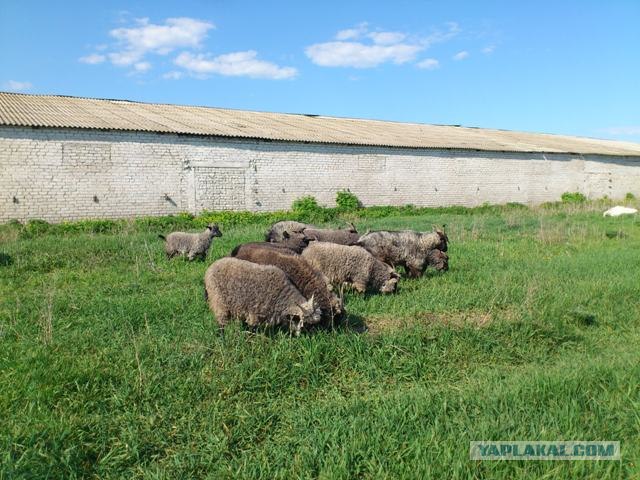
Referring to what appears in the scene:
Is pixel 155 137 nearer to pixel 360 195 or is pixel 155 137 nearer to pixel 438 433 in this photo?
pixel 360 195

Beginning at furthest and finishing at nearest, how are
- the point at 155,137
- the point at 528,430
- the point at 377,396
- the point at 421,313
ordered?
the point at 155,137
the point at 421,313
the point at 377,396
the point at 528,430

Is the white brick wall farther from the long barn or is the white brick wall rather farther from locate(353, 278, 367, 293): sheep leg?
locate(353, 278, 367, 293): sheep leg

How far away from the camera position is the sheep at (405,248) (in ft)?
30.4

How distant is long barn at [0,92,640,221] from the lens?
18.3 meters

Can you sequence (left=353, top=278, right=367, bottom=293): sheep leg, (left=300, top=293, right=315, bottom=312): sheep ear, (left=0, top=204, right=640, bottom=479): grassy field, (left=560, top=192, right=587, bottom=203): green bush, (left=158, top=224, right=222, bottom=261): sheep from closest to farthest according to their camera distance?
(left=0, top=204, right=640, bottom=479): grassy field → (left=300, top=293, right=315, bottom=312): sheep ear → (left=353, top=278, right=367, bottom=293): sheep leg → (left=158, top=224, right=222, bottom=261): sheep → (left=560, top=192, right=587, bottom=203): green bush


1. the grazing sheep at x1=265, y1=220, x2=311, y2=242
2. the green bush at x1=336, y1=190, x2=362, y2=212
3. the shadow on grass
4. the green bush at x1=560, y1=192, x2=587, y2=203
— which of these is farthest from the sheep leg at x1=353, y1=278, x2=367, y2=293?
the green bush at x1=560, y1=192, x2=587, y2=203

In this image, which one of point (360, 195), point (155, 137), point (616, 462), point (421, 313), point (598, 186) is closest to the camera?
point (616, 462)

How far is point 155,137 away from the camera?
797 inches

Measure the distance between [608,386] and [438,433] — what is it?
1.89 m

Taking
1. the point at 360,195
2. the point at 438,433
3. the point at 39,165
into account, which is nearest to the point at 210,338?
the point at 438,433

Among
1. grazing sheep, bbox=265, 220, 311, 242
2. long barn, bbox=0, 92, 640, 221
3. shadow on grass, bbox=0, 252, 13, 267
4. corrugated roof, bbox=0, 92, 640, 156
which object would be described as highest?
corrugated roof, bbox=0, 92, 640, 156

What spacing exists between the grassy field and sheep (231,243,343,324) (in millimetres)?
304

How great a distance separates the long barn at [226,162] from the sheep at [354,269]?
45.9 ft

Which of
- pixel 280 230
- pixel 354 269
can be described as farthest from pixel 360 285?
pixel 280 230
